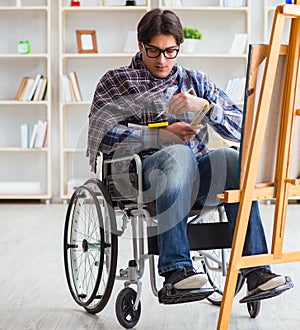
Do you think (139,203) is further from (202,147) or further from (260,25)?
(260,25)

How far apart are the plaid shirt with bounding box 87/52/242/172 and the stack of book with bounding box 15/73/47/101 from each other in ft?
12.3

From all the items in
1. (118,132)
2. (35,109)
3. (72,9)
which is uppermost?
(72,9)

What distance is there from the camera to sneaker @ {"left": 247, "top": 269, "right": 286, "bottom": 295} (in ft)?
7.26

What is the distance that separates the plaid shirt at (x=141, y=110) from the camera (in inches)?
97.8

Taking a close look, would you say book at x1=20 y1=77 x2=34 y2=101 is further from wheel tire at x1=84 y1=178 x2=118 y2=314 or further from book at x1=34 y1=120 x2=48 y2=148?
wheel tire at x1=84 y1=178 x2=118 y2=314

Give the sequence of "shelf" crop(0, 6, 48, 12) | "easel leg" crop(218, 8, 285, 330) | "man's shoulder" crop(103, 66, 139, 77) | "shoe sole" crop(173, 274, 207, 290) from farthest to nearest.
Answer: "shelf" crop(0, 6, 48, 12) < "man's shoulder" crop(103, 66, 139, 77) < "shoe sole" crop(173, 274, 207, 290) < "easel leg" crop(218, 8, 285, 330)

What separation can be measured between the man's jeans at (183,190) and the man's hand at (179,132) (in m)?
0.08

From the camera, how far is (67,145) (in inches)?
258

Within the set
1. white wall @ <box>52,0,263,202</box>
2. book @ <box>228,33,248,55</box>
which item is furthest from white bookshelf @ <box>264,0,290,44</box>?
book @ <box>228,33,248,55</box>

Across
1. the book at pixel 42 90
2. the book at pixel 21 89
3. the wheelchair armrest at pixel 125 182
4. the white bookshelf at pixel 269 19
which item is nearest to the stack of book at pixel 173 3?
the white bookshelf at pixel 269 19

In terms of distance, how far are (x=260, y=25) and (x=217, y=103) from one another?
13.2 ft

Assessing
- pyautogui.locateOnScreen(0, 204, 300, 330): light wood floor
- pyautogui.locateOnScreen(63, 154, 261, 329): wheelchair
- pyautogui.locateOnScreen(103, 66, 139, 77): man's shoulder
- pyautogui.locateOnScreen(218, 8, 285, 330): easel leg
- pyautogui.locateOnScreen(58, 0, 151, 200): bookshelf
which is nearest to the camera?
pyautogui.locateOnScreen(218, 8, 285, 330): easel leg

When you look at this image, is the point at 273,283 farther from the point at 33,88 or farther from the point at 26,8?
the point at 26,8

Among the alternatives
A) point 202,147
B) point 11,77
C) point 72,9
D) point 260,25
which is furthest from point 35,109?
point 202,147
